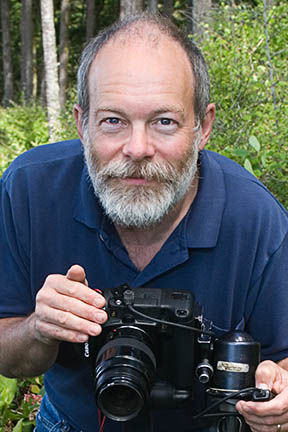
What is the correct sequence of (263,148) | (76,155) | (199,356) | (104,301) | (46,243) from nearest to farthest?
(104,301) < (199,356) < (46,243) < (76,155) < (263,148)

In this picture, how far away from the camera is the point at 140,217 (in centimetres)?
243

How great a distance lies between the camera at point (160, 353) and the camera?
1.93m

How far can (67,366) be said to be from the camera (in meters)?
2.63

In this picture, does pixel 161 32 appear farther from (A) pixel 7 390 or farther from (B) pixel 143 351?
(A) pixel 7 390

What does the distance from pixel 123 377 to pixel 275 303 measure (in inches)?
33.1

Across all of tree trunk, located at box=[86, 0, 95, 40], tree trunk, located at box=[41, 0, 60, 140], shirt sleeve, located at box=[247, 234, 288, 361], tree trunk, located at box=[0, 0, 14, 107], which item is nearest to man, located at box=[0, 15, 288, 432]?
shirt sleeve, located at box=[247, 234, 288, 361]

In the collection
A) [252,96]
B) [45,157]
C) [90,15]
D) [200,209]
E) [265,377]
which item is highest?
[45,157]

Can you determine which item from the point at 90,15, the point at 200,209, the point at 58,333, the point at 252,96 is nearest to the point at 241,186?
the point at 200,209

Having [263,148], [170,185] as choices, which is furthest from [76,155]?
[263,148]

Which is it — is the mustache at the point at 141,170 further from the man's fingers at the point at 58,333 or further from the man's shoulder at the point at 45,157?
the man's fingers at the point at 58,333

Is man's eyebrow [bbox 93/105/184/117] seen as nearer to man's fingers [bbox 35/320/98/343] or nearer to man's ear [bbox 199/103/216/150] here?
man's ear [bbox 199/103/216/150]

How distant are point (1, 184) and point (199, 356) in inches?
45.8

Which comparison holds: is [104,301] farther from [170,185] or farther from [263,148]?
[263,148]

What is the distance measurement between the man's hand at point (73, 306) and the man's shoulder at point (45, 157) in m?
0.78
